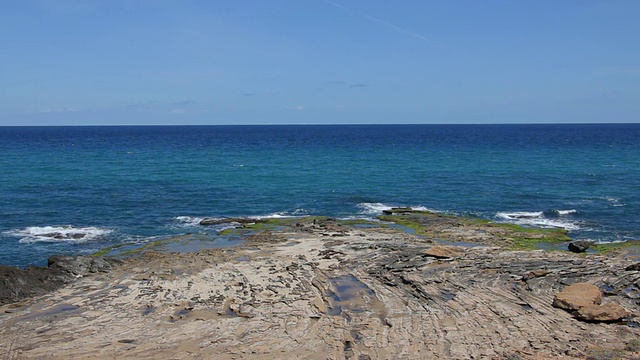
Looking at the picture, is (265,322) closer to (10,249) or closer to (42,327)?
(42,327)

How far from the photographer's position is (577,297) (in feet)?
79.4

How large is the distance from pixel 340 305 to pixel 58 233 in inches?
1016

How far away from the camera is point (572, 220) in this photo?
46.2m

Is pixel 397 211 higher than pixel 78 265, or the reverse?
pixel 397 211

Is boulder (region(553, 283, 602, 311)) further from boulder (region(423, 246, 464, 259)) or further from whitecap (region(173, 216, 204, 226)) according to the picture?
whitecap (region(173, 216, 204, 226))

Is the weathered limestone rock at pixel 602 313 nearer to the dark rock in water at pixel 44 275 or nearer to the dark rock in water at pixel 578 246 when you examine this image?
the dark rock in water at pixel 578 246

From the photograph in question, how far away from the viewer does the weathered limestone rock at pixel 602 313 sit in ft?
74.2

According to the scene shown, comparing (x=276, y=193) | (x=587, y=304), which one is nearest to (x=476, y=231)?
(x=587, y=304)

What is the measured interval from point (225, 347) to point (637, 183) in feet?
202

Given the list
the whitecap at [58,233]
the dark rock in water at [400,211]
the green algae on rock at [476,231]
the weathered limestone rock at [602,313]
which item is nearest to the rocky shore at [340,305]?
the weathered limestone rock at [602,313]

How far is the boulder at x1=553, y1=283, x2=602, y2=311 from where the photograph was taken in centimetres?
2369

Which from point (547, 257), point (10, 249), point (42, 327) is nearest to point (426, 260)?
point (547, 257)

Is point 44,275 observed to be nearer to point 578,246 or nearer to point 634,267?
point 634,267

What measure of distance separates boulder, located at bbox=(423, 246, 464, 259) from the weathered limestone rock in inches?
380
